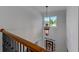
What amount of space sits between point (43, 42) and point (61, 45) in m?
1.20

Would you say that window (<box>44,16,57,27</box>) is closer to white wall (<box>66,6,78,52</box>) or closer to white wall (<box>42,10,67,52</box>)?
white wall (<box>42,10,67,52</box>)

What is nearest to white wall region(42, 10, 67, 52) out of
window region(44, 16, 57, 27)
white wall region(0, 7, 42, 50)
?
window region(44, 16, 57, 27)

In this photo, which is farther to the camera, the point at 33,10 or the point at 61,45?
the point at 61,45

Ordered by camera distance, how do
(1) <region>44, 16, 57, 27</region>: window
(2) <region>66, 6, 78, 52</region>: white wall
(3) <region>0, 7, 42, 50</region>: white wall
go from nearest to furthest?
(2) <region>66, 6, 78, 52</region>: white wall
(3) <region>0, 7, 42, 50</region>: white wall
(1) <region>44, 16, 57, 27</region>: window

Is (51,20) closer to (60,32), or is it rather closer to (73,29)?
(60,32)

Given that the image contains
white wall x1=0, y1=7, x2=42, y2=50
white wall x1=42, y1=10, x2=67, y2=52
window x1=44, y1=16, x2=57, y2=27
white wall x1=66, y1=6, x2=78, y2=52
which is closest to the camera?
white wall x1=66, y1=6, x2=78, y2=52

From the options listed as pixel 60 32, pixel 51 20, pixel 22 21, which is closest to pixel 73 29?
pixel 22 21

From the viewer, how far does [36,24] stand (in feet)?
28.0

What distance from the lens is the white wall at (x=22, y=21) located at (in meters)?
6.22

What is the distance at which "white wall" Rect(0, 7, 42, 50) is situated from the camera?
6.22m

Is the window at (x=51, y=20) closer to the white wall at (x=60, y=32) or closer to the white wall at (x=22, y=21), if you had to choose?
the white wall at (x=60, y=32)

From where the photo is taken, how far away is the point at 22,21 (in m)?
7.30
